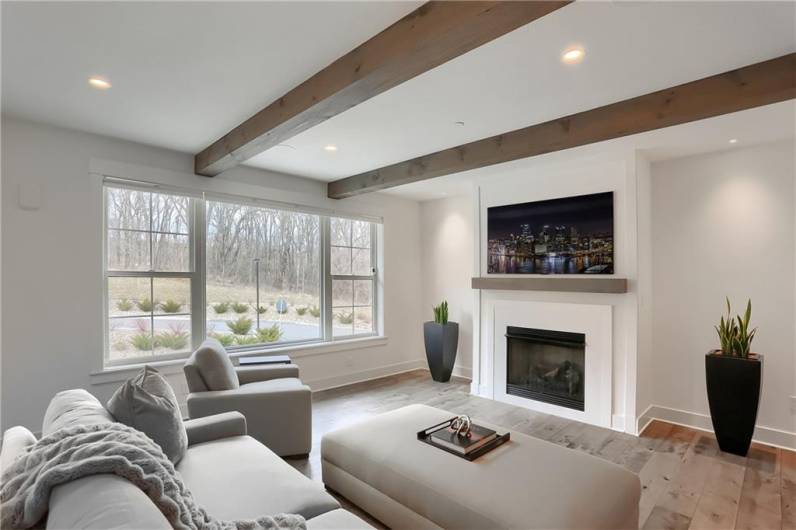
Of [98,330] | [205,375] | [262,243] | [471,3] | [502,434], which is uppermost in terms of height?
[471,3]

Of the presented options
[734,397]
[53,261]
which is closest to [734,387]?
[734,397]

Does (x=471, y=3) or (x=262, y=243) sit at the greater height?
(x=471, y=3)

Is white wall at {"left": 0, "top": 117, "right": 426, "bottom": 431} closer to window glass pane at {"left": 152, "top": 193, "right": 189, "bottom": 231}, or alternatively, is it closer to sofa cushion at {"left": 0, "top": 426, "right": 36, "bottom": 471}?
window glass pane at {"left": 152, "top": 193, "right": 189, "bottom": 231}

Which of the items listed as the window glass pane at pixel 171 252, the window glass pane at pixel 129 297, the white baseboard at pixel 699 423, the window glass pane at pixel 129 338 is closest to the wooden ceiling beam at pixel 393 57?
the window glass pane at pixel 171 252

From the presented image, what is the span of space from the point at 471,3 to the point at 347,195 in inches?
135

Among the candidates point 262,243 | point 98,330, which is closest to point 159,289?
point 98,330

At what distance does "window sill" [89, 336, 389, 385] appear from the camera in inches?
134

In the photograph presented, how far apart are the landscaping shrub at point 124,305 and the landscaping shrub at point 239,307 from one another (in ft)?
3.08

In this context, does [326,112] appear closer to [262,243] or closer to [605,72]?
[605,72]

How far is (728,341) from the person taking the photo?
10.3 ft

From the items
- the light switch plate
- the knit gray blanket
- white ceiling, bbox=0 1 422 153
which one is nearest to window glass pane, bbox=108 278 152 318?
the light switch plate

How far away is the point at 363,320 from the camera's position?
5.46 metres

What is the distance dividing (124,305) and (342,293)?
2373mm

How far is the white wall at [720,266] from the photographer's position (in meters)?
3.23
